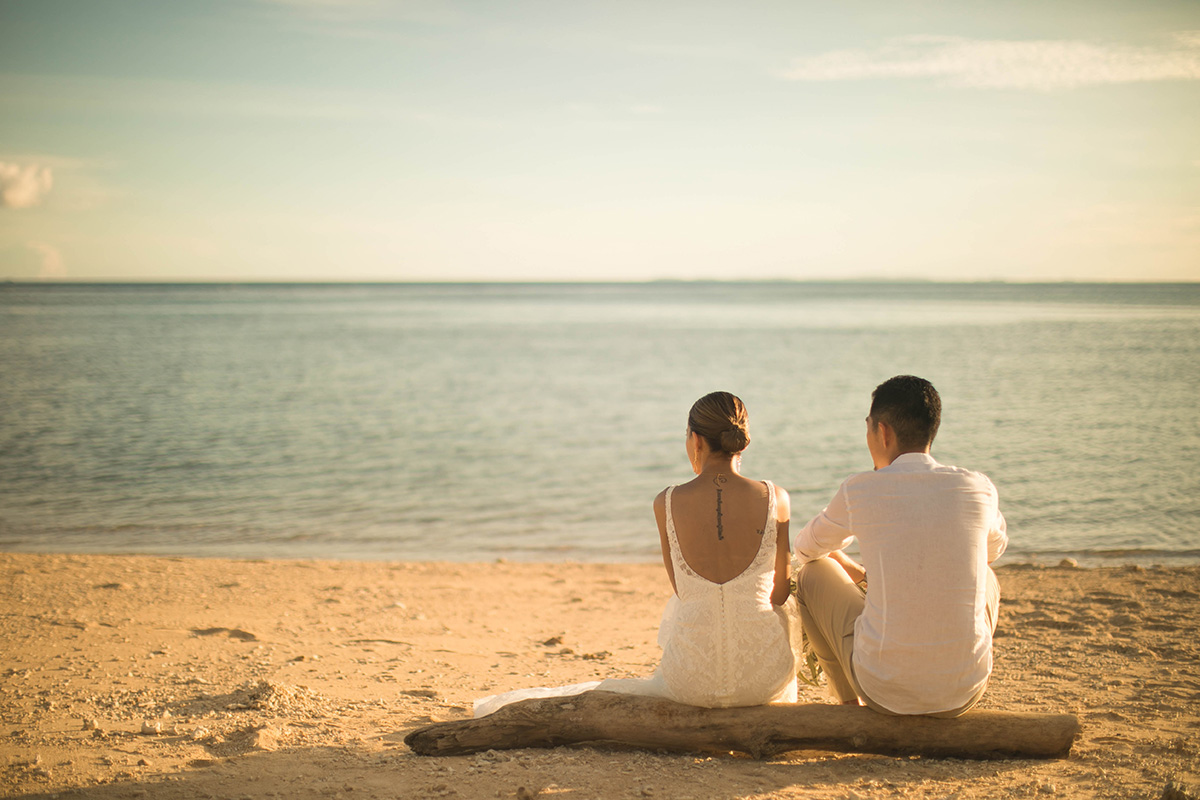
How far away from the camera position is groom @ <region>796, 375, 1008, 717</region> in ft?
10.2

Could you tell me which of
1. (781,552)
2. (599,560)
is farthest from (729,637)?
(599,560)

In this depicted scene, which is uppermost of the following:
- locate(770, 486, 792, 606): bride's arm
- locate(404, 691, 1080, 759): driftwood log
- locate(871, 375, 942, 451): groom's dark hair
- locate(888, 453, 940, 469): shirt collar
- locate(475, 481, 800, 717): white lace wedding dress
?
locate(871, 375, 942, 451): groom's dark hair

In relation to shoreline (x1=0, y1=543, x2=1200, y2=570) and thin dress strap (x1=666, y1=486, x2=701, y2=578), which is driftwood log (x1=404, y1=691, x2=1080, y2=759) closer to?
thin dress strap (x1=666, y1=486, x2=701, y2=578)

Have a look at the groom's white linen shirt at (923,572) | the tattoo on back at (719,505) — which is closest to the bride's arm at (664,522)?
the tattoo on back at (719,505)

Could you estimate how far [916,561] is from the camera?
3121mm

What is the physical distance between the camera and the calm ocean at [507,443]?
10.4 m

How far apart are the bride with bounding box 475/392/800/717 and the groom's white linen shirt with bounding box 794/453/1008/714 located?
0.38 metres

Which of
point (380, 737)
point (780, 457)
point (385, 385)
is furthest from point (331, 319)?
point (380, 737)

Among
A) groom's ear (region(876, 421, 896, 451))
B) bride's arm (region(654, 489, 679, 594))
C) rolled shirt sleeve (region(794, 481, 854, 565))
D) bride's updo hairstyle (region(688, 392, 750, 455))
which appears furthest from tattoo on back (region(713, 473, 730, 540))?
groom's ear (region(876, 421, 896, 451))

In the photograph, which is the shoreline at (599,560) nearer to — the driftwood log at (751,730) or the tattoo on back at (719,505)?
the driftwood log at (751,730)

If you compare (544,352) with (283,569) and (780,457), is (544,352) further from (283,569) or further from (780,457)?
(283,569)

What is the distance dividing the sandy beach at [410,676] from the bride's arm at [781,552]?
0.80 metres

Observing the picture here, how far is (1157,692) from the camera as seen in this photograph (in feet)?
15.3

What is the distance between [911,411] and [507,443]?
13.6m
